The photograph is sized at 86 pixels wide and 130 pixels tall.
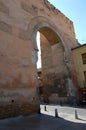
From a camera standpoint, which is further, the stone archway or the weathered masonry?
the stone archway

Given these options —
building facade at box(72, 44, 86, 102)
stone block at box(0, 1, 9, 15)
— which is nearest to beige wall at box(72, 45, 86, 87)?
building facade at box(72, 44, 86, 102)

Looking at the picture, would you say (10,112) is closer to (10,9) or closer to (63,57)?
(10,9)

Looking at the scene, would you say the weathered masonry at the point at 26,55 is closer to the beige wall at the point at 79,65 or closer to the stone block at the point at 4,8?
the stone block at the point at 4,8

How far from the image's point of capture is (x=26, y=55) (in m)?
9.35

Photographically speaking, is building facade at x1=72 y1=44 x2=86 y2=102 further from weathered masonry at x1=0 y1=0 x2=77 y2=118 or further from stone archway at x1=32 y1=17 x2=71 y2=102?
stone archway at x1=32 y1=17 x2=71 y2=102

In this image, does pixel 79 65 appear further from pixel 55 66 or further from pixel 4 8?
pixel 4 8

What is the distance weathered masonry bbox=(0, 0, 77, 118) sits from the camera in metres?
7.96

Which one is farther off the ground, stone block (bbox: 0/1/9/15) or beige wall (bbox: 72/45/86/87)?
stone block (bbox: 0/1/9/15)

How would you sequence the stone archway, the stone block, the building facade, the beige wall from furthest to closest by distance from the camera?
the beige wall, the building facade, the stone archway, the stone block

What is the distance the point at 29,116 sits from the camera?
830 centimetres

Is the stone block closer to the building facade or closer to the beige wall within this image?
the building facade

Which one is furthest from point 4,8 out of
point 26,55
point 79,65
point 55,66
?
point 79,65

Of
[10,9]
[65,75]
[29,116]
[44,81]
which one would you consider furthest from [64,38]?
[29,116]

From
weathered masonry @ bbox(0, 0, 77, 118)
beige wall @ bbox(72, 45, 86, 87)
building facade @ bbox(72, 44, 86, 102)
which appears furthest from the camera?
beige wall @ bbox(72, 45, 86, 87)
